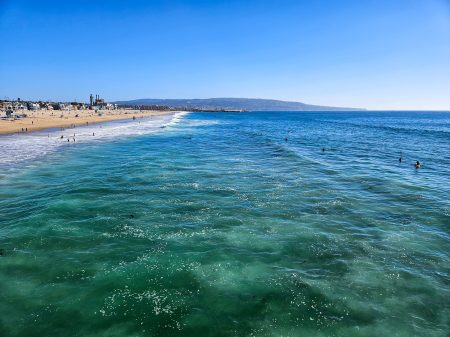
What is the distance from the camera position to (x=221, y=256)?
457 inches

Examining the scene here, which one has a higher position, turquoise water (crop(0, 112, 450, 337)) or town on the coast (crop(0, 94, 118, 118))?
town on the coast (crop(0, 94, 118, 118))

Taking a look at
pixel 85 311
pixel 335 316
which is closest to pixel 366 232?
pixel 335 316

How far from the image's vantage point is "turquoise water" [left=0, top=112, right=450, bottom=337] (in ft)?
27.1

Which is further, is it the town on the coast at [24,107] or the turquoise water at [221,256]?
the town on the coast at [24,107]

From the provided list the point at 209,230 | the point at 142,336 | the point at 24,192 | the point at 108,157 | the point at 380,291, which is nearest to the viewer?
the point at 142,336

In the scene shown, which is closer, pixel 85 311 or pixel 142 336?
pixel 142 336

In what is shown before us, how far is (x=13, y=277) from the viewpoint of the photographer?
1000cm

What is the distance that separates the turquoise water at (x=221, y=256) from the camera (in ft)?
27.1

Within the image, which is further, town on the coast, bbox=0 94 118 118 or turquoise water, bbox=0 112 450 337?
town on the coast, bbox=0 94 118 118

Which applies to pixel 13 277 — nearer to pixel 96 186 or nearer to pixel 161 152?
pixel 96 186

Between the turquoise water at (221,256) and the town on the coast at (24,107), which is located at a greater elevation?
the town on the coast at (24,107)

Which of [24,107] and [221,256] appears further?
[24,107]

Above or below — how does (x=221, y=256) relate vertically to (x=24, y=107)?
below

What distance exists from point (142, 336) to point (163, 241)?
523cm
